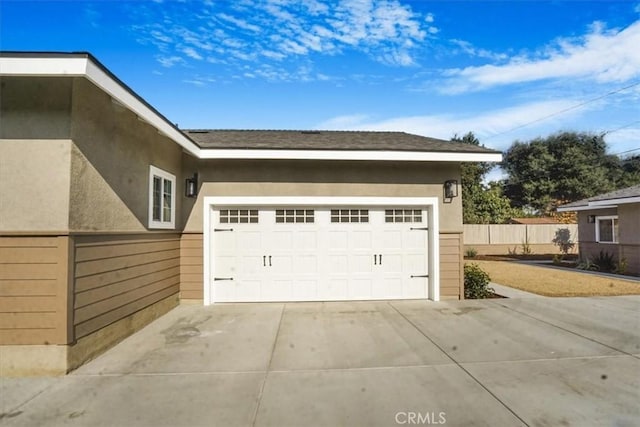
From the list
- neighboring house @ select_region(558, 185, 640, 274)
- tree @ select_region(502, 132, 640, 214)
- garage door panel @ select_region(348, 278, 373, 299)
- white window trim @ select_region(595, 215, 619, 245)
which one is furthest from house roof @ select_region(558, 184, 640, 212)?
tree @ select_region(502, 132, 640, 214)

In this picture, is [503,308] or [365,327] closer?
[365,327]

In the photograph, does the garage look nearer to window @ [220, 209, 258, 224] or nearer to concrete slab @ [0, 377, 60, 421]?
window @ [220, 209, 258, 224]

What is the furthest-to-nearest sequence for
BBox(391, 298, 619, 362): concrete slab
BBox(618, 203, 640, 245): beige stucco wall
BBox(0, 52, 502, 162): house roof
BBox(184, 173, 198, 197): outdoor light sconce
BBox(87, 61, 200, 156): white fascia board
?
BBox(618, 203, 640, 245): beige stucco wall
BBox(184, 173, 198, 197): outdoor light sconce
BBox(0, 52, 502, 162): house roof
BBox(391, 298, 619, 362): concrete slab
BBox(87, 61, 200, 156): white fascia board

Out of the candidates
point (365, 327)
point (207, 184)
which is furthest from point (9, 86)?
point (365, 327)

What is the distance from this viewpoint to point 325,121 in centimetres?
1427

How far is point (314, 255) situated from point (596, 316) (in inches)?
210

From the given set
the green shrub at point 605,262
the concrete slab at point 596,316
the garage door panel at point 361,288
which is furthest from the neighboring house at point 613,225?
the garage door panel at point 361,288

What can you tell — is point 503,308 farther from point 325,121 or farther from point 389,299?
point 325,121

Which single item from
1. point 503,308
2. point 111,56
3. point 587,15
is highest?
point 587,15

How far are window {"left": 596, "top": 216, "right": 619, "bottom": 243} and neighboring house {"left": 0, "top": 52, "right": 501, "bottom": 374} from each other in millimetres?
11341

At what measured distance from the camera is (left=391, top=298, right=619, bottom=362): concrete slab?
419cm

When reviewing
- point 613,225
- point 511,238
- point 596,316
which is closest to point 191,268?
point 596,316

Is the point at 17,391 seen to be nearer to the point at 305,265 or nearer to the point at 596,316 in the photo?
the point at 305,265

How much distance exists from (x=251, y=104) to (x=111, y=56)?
4.38m
